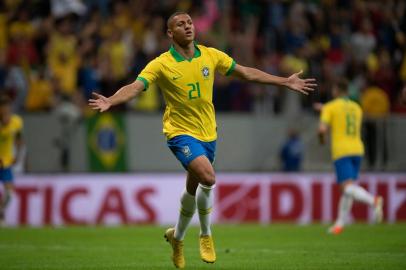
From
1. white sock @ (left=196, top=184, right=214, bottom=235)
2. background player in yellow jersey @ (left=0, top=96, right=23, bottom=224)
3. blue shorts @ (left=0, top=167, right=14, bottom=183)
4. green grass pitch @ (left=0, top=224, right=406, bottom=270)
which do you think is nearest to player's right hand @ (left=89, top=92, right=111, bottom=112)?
white sock @ (left=196, top=184, right=214, bottom=235)

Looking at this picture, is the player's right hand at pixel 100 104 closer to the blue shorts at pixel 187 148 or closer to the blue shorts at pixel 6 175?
the blue shorts at pixel 187 148

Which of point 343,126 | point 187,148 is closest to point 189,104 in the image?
point 187,148

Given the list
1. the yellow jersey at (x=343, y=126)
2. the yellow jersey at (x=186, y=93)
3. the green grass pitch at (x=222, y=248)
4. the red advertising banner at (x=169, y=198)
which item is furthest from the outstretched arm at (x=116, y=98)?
the red advertising banner at (x=169, y=198)

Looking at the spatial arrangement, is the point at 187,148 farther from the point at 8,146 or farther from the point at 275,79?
the point at 8,146

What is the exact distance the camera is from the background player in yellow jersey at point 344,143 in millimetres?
16797

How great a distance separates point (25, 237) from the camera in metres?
16.0

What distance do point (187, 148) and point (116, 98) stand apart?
107 centimetres

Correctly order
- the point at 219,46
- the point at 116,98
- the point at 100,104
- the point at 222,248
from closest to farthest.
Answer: the point at 100,104, the point at 116,98, the point at 222,248, the point at 219,46

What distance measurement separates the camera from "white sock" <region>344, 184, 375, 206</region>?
16.6m

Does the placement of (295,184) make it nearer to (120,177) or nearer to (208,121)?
(120,177)

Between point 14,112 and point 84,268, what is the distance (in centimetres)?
1012

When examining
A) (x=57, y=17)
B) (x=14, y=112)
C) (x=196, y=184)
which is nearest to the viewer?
(x=196, y=184)

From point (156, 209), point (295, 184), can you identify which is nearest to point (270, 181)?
point (295, 184)

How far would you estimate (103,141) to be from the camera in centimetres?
2089
